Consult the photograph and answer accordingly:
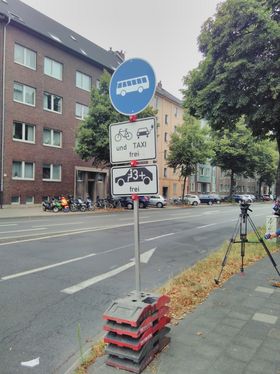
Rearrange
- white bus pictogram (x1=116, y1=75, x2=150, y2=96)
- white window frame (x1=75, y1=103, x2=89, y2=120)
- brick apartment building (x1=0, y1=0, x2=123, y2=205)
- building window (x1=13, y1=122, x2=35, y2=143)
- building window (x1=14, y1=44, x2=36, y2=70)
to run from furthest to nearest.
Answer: white window frame (x1=75, y1=103, x2=89, y2=120)
building window (x1=14, y1=44, x2=36, y2=70)
building window (x1=13, y1=122, x2=35, y2=143)
brick apartment building (x1=0, y1=0, x2=123, y2=205)
white bus pictogram (x1=116, y1=75, x2=150, y2=96)

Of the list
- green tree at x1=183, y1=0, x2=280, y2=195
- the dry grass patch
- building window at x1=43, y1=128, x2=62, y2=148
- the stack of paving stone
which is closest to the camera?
the stack of paving stone

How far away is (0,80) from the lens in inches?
1044

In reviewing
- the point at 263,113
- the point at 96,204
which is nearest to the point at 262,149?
the point at 96,204

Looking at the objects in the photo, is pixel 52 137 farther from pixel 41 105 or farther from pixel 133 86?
pixel 133 86

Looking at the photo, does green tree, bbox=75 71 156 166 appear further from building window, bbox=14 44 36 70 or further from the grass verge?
the grass verge

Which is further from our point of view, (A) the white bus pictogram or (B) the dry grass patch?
(B) the dry grass patch

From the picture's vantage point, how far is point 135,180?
3.65 metres

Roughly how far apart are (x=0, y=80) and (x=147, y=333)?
1069 inches

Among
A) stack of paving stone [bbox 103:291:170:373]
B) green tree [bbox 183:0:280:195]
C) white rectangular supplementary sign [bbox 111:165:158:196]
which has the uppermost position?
green tree [bbox 183:0:280:195]

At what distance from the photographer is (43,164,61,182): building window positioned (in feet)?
101

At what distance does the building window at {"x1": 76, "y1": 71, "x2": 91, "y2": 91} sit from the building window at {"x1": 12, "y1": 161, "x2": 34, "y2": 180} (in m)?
10.2

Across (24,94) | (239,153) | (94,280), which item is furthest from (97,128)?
(239,153)

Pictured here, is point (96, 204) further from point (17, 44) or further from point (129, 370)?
point (129, 370)

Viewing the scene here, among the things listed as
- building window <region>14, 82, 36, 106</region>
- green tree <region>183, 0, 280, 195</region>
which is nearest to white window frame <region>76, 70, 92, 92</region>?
building window <region>14, 82, 36, 106</region>
